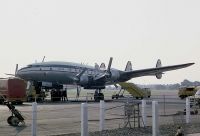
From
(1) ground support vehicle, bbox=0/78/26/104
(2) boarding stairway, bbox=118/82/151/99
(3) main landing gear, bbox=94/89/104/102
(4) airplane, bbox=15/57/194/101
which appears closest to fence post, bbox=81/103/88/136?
(1) ground support vehicle, bbox=0/78/26/104

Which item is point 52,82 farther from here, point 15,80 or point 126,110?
point 126,110

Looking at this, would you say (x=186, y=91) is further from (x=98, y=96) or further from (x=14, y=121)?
(x=14, y=121)

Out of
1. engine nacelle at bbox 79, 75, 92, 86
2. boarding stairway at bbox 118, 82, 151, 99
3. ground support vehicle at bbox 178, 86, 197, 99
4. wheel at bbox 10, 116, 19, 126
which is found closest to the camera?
wheel at bbox 10, 116, 19, 126

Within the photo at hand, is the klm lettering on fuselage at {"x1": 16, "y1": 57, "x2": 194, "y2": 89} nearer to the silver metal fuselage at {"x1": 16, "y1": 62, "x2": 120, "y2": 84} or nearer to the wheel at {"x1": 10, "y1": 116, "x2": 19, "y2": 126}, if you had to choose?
the silver metal fuselage at {"x1": 16, "y1": 62, "x2": 120, "y2": 84}

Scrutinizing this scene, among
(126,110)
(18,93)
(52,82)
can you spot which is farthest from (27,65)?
(126,110)

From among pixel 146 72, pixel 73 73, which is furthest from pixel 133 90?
pixel 73 73

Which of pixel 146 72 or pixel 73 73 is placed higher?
pixel 146 72

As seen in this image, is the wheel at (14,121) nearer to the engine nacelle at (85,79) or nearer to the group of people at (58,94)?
the group of people at (58,94)

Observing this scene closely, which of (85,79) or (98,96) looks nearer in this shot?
(98,96)

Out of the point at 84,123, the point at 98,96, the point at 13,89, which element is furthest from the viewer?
the point at 98,96

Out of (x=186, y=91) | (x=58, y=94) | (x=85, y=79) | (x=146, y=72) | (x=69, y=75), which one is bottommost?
(x=58, y=94)

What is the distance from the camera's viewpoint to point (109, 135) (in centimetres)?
1438

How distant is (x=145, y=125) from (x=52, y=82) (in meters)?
27.9

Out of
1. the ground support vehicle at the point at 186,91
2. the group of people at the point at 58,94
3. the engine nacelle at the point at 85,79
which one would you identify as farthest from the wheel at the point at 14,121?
the ground support vehicle at the point at 186,91
